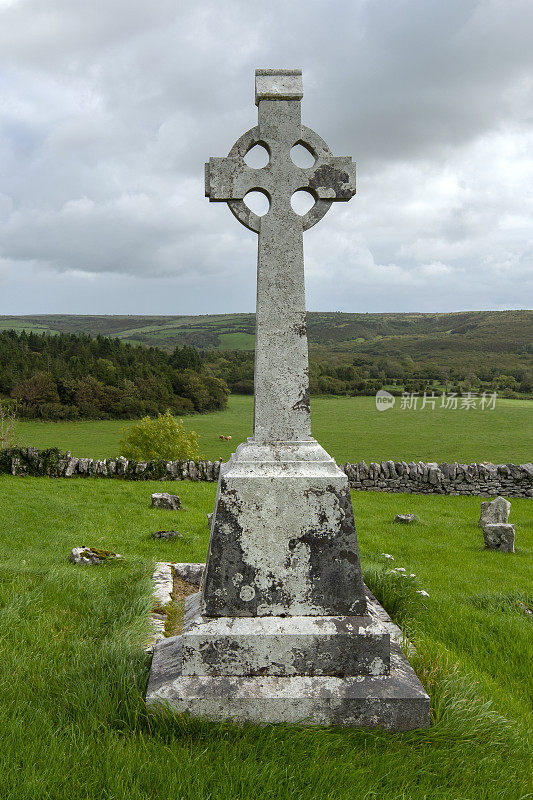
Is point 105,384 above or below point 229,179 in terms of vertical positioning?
below

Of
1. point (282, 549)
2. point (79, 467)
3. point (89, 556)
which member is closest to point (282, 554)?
point (282, 549)

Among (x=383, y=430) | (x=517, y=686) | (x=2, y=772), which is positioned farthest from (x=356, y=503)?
(x=383, y=430)

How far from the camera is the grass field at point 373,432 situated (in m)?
30.3

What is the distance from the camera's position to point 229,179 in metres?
3.46

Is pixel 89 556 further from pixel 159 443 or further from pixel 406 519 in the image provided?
pixel 159 443

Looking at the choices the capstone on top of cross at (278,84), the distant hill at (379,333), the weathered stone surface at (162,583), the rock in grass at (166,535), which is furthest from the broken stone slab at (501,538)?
the distant hill at (379,333)

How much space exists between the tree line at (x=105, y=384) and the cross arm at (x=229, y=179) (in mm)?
44469

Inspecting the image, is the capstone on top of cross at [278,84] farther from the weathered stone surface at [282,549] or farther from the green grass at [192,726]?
the green grass at [192,726]

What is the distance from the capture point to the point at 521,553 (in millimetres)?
9555

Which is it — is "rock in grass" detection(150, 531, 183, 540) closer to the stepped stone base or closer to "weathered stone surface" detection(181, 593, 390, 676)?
the stepped stone base

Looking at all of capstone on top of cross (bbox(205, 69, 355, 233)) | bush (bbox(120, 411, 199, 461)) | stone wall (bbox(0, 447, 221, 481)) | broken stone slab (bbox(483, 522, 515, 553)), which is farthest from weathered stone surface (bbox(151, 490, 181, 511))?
bush (bbox(120, 411, 199, 461))

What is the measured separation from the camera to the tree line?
47.9 metres

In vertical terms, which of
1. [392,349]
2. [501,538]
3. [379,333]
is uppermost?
[379,333]

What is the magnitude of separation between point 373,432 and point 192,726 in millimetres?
35260
